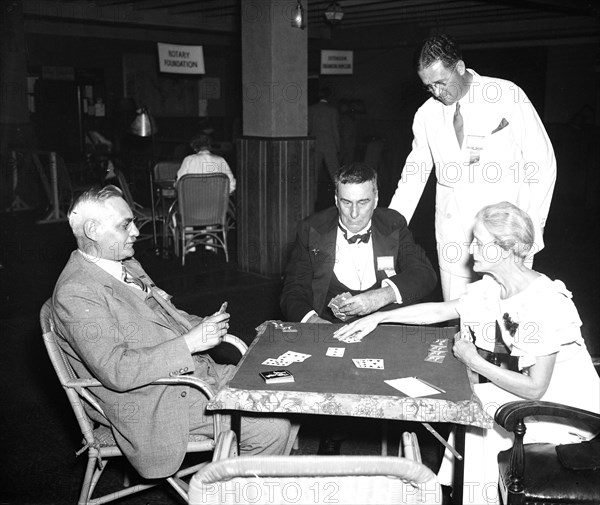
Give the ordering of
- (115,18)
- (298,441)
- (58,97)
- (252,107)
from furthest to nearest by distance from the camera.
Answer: (58,97)
(115,18)
(252,107)
(298,441)

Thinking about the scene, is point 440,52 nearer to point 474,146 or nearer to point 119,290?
point 474,146

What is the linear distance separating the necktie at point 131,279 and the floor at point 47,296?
94 centimetres

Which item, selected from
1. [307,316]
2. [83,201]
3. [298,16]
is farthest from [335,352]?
[298,16]

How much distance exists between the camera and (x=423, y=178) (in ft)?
11.2

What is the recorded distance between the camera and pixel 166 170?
7.61 metres

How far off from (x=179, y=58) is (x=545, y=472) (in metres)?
7.80

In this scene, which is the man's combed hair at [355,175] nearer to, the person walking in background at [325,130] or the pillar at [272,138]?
the pillar at [272,138]

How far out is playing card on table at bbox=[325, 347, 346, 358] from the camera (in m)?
2.26

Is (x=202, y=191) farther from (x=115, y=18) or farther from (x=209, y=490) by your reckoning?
(x=115, y=18)

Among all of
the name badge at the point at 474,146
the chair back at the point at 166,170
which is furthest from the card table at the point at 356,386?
the chair back at the point at 166,170

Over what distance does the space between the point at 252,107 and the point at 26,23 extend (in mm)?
8631

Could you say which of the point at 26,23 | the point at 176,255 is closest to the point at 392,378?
the point at 176,255

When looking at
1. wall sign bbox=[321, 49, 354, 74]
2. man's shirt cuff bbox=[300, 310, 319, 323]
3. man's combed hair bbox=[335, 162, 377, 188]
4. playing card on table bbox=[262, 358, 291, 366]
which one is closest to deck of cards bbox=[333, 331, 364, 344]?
playing card on table bbox=[262, 358, 291, 366]

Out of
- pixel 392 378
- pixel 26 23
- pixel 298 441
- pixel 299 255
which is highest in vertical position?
pixel 26 23
